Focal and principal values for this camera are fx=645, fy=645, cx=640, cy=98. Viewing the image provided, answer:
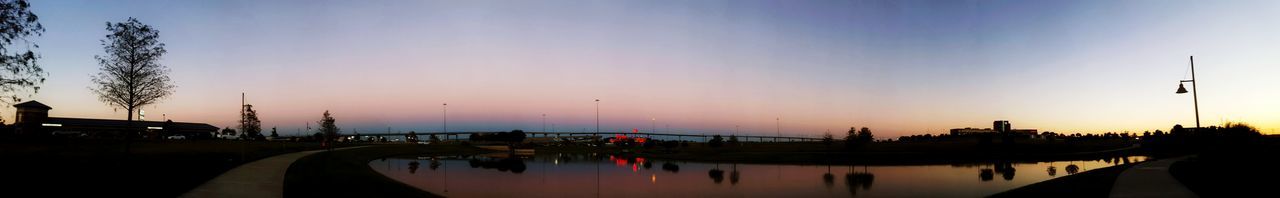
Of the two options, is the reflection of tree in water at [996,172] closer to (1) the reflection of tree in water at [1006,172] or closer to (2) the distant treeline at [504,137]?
(1) the reflection of tree in water at [1006,172]

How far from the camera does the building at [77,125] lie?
238ft

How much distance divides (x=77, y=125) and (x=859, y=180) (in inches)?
5383

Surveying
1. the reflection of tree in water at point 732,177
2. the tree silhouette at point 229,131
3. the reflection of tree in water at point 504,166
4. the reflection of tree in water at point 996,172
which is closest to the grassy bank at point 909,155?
the reflection of tree in water at point 996,172

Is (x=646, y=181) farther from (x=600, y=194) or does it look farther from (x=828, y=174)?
(x=828, y=174)

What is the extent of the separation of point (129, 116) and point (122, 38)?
13.1 ft

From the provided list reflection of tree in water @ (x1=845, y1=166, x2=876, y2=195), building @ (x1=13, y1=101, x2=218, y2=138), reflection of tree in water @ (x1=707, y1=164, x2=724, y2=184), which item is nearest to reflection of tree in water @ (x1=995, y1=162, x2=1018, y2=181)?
reflection of tree in water @ (x1=845, y1=166, x2=876, y2=195)

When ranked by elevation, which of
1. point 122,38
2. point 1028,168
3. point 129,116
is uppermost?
point 122,38

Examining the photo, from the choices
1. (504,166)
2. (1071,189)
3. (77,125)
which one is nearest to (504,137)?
(504,166)

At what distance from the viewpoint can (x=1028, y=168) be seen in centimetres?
4475

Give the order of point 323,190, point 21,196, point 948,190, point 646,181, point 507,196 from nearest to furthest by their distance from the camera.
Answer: point 21,196 → point 323,190 → point 507,196 → point 948,190 → point 646,181

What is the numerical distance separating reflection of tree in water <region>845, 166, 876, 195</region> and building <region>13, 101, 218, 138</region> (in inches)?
2807

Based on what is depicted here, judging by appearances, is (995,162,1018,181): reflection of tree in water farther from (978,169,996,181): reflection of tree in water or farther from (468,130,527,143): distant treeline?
(468,130,527,143): distant treeline

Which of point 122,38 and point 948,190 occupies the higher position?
point 122,38

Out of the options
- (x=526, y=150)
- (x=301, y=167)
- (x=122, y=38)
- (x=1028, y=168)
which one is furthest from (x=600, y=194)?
(x=526, y=150)
